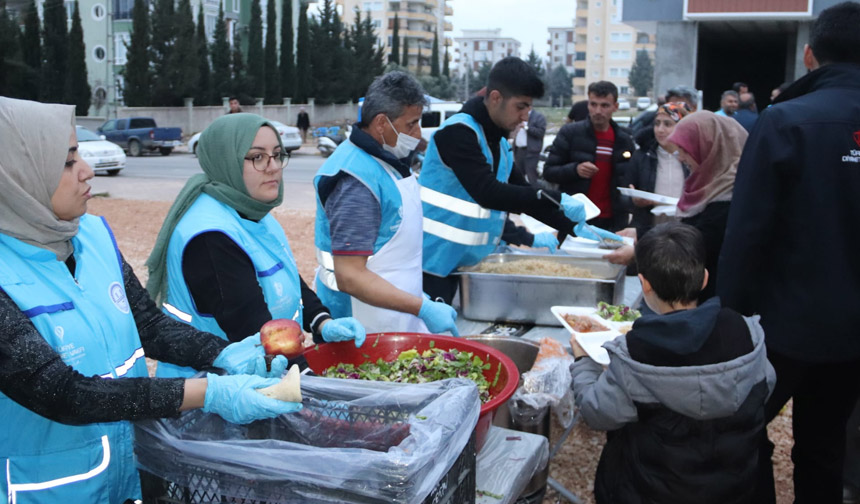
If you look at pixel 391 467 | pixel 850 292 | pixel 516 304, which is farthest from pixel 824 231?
pixel 391 467

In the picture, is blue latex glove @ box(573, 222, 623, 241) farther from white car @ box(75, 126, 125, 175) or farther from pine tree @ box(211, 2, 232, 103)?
pine tree @ box(211, 2, 232, 103)

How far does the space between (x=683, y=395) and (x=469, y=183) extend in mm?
1647

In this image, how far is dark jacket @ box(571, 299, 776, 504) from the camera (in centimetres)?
193

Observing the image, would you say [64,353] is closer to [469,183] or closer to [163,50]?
[469,183]

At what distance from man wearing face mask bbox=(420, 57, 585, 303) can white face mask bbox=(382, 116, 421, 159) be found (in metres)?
0.66

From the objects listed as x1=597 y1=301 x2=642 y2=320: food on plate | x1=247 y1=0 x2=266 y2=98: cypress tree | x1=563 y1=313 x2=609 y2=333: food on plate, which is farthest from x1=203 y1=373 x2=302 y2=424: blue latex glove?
x1=247 y1=0 x2=266 y2=98: cypress tree

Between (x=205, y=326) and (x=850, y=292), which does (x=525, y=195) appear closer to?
(x=850, y=292)

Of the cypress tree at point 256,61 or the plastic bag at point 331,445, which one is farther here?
the cypress tree at point 256,61

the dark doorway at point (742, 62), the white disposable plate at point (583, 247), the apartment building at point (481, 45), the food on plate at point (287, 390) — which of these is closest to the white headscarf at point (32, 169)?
the food on plate at point (287, 390)

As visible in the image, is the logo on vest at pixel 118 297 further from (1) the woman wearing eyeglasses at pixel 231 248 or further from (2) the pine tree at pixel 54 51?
(2) the pine tree at pixel 54 51

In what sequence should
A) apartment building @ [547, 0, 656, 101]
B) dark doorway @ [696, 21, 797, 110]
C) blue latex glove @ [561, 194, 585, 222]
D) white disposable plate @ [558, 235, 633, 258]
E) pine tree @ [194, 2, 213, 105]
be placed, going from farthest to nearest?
1. apartment building @ [547, 0, 656, 101]
2. pine tree @ [194, 2, 213, 105]
3. dark doorway @ [696, 21, 797, 110]
4. white disposable plate @ [558, 235, 633, 258]
5. blue latex glove @ [561, 194, 585, 222]

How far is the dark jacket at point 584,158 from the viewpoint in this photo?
5.54 metres

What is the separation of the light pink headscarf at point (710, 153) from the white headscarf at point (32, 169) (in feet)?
8.01

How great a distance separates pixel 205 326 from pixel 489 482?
0.88m
